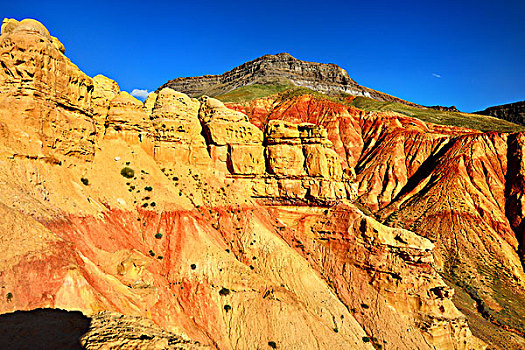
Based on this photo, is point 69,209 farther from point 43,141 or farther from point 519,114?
point 519,114

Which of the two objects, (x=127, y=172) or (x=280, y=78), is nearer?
(x=127, y=172)

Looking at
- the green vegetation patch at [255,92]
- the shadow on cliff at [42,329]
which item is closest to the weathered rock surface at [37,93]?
the shadow on cliff at [42,329]

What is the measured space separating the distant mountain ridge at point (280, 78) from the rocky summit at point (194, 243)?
10186 cm

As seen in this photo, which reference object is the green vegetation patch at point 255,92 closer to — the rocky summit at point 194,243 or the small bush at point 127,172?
the rocky summit at point 194,243

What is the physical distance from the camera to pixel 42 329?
414 inches

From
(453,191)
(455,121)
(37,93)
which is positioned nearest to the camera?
(37,93)

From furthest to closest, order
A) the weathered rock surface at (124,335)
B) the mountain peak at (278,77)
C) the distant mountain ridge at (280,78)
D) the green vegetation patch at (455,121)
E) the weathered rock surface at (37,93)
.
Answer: the mountain peak at (278,77)
the distant mountain ridge at (280,78)
the green vegetation patch at (455,121)
the weathered rock surface at (37,93)
the weathered rock surface at (124,335)

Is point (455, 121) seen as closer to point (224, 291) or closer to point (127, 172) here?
point (224, 291)

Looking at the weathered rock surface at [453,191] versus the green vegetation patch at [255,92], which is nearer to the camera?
the weathered rock surface at [453,191]

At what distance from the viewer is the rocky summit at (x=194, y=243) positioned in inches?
563

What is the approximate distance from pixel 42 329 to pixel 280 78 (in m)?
137

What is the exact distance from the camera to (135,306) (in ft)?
56.7

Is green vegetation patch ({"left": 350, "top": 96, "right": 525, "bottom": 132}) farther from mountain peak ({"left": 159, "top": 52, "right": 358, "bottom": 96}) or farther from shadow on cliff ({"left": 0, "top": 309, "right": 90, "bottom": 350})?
shadow on cliff ({"left": 0, "top": 309, "right": 90, "bottom": 350})

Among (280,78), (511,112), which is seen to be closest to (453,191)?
(280,78)
